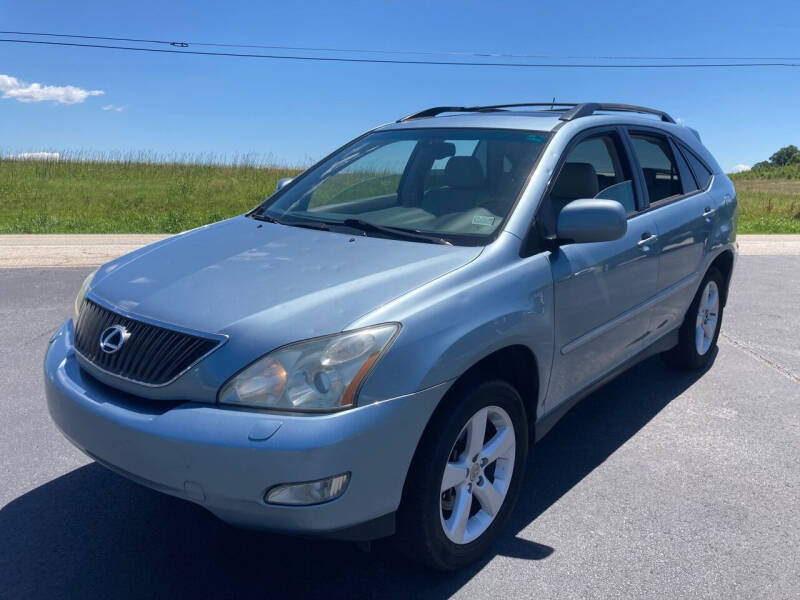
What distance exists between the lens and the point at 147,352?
8.69ft

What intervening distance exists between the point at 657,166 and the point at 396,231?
7.05 feet

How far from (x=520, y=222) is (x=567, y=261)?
1.00 ft

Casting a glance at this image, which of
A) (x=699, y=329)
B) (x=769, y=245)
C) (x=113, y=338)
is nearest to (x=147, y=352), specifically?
(x=113, y=338)

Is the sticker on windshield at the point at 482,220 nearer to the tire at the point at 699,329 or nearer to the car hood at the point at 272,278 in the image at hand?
the car hood at the point at 272,278

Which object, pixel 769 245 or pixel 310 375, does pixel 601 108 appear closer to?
pixel 310 375

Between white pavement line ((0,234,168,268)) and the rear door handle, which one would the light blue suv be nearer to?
the rear door handle

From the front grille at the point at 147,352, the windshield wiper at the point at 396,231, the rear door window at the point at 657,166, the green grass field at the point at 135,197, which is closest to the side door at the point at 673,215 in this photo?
the rear door window at the point at 657,166

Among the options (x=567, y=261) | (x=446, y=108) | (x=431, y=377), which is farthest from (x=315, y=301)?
(x=446, y=108)

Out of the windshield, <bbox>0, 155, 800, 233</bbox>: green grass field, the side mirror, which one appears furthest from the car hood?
<bbox>0, 155, 800, 233</bbox>: green grass field

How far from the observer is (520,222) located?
10.7ft

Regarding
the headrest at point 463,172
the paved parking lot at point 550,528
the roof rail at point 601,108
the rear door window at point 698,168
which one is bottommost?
the paved parking lot at point 550,528

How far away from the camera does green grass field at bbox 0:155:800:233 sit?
47.9 feet

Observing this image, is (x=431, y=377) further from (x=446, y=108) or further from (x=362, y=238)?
(x=446, y=108)

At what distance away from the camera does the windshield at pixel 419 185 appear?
3.44m
